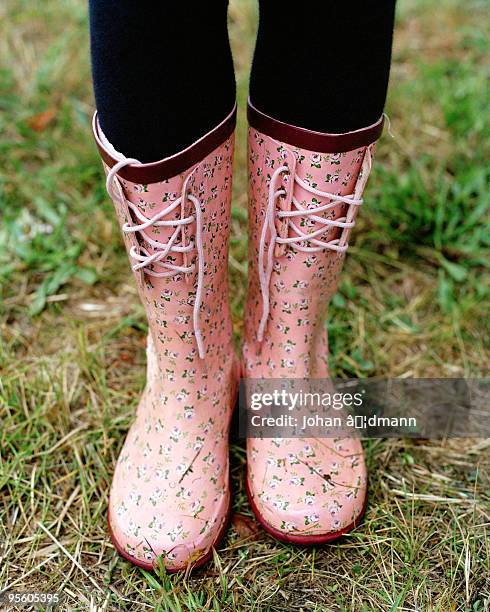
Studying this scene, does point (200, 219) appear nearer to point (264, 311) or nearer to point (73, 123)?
point (264, 311)

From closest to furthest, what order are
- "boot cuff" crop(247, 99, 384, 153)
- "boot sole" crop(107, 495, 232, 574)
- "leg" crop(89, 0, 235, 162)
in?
"leg" crop(89, 0, 235, 162) < "boot cuff" crop(247, 99, 384, 153) < "boot sole" crop(107, 495, 232, 574)

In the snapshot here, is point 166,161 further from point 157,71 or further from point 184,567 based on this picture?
point 184,567

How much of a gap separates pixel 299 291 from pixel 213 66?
0.29m

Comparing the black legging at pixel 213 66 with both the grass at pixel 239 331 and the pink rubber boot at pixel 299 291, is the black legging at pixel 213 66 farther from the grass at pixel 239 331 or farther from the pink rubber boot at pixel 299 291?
the grass at pixel 239 331

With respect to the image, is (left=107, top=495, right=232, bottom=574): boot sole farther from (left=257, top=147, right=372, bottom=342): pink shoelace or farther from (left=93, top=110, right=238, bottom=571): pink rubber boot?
(left=257, top=147, right=372, bottom=342): pink shoelace

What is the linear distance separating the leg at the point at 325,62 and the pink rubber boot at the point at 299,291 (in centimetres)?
2

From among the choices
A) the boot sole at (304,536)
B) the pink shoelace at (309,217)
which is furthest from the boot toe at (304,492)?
the pink shoelace at (309,217)

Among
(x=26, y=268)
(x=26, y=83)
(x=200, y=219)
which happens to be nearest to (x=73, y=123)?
(x=26, y=83)

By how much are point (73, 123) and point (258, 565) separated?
1082 millimetres

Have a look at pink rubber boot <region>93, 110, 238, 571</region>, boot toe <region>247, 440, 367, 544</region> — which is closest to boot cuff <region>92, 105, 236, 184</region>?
pink rubber boot <region>93, 110, 238, 571</region>

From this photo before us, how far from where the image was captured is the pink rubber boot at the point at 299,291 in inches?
30.5

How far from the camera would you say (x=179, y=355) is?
0.84m

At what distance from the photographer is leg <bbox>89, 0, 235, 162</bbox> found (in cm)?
64

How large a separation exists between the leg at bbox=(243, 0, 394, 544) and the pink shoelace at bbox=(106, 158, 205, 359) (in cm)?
10
